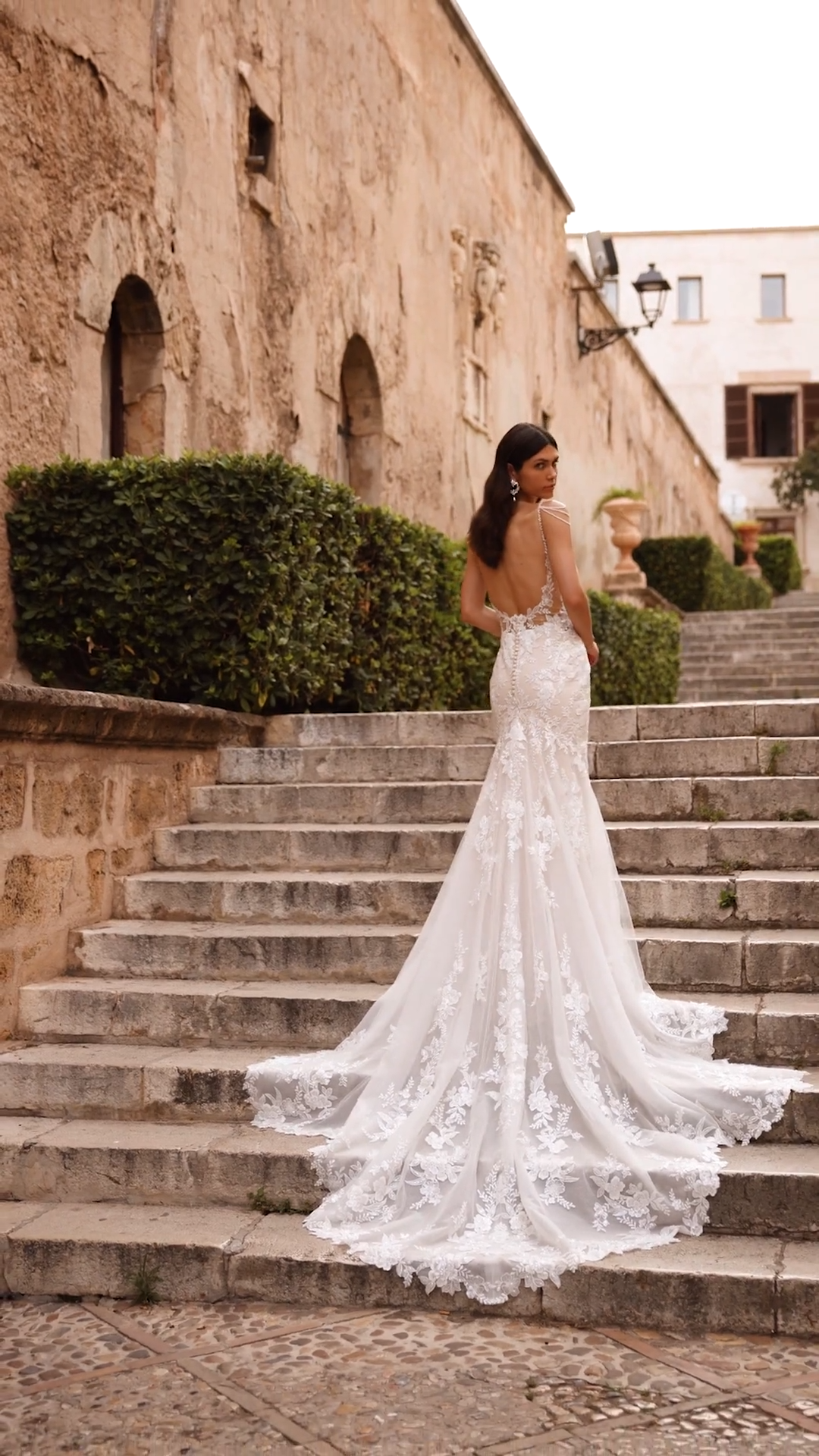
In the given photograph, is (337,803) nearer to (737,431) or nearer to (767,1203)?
(767,1203)

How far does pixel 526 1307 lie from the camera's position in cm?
359

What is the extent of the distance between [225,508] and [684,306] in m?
36.2

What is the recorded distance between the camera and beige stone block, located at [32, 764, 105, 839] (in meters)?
5.26

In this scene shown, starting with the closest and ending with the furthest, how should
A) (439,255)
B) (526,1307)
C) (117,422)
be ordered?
(526,1307) < (117,422) < (439,255)

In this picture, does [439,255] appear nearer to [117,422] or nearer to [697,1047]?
[117,422]

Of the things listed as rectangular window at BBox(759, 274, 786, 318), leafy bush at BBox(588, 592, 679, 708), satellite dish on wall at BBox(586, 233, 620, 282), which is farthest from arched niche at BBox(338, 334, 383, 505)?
rectangular window at BBox(759, 274, 786, 318)

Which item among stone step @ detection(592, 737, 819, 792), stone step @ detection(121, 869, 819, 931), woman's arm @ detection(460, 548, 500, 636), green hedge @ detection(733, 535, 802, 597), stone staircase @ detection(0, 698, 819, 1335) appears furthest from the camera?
Answer: green hedge @ detection(733, 535, 802, 597)

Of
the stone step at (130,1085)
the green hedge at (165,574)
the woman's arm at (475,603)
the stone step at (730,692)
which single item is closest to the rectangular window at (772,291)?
the stone step at (730,692)

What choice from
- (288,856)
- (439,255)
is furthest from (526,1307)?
(439,255)

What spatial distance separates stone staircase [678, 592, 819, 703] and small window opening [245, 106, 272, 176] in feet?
19.6

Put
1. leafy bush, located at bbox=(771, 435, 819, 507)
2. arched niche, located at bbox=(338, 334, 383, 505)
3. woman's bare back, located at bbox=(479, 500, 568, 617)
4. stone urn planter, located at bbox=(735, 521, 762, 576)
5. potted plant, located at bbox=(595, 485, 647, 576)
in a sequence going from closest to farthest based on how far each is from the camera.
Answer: woman's bare back, located at bbox=(479, 500, 568, 617), arched niche, located at bbox=(338, 334, 383, 505), potted plant, located at bbox=(595, 485, 647, 576), stone urn planter, located at bbox=(735, 521, 762, 576), leafy bush, located at bbox=(771, 435, 819, 507)

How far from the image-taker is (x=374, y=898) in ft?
18.1

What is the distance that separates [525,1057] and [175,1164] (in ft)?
3.33

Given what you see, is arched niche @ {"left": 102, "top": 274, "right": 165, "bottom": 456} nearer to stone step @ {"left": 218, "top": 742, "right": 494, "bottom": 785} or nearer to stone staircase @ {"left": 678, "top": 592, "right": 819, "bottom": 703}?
stone step @ {"left": 218, "top": 742, "right": 494, "bottom": 785}
